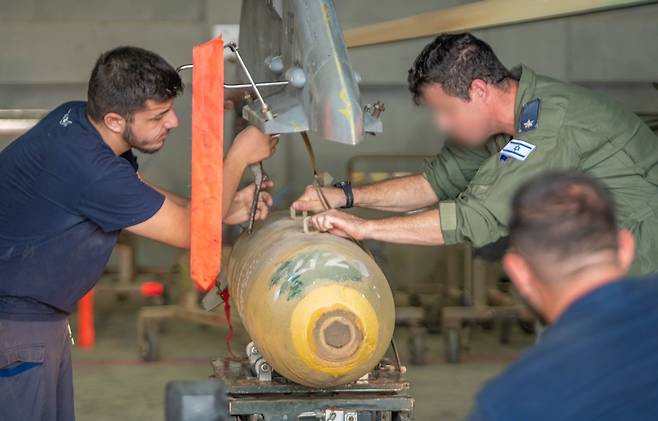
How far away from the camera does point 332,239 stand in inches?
140

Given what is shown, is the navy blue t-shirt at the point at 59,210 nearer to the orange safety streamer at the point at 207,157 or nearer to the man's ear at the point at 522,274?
the orange safety streamer at the point at 207,157

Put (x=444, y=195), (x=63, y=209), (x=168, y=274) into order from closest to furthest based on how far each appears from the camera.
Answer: (x=63, y=209) → (x=444, y=195) → (x=168, y=274)

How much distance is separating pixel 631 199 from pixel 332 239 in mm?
1000

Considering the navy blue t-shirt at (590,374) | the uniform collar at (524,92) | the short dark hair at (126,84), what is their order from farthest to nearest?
the uniform collar at (524,92), the short dark hair at (126,84), the navy blue t-shirt at (590,374)

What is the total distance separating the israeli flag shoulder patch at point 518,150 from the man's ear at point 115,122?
4.02 ft

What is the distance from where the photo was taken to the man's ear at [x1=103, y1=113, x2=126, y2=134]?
335 cm

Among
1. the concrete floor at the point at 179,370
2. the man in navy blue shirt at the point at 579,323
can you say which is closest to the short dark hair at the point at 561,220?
the man in navy blue shirt at the point at 579,323

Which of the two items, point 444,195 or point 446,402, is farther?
point 446,402

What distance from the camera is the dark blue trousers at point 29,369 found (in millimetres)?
3342

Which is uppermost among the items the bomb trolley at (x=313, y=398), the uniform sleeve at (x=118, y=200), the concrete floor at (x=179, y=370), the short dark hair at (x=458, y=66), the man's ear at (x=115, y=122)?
the short dark hair at (x=458, y=66)

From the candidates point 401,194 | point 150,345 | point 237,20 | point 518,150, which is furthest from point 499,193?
point 237,20

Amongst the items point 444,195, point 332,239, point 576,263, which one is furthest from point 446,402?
point 576,263

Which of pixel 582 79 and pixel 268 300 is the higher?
pixel 582 79

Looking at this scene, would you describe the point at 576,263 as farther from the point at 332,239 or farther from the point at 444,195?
the point at 444,195
